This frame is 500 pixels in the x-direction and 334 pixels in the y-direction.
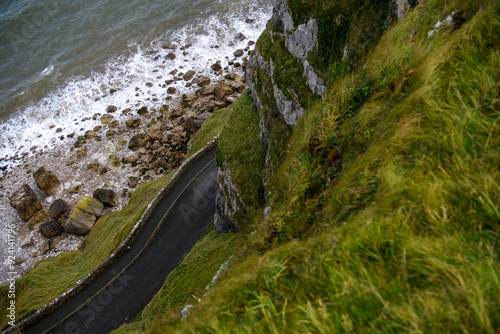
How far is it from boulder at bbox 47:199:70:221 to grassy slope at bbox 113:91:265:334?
50.9 ft

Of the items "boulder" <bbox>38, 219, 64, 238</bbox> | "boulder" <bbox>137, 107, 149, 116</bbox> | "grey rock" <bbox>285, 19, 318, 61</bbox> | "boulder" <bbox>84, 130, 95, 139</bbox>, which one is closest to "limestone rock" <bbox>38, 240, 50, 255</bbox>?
"boulder" <bbox>38, 219, 64, 238</bbox>

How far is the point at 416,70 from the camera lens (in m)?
5.57

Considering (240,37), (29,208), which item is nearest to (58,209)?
(29,208)

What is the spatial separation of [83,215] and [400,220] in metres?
27.0

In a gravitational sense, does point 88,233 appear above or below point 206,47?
below

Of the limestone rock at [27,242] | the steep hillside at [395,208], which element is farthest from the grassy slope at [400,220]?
the limestone rock at [27,242]

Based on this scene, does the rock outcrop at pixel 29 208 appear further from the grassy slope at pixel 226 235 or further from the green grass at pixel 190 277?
the green grass at pixel 190 277

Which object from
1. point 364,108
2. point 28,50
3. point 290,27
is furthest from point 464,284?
point 28,50

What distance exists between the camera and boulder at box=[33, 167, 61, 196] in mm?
28859

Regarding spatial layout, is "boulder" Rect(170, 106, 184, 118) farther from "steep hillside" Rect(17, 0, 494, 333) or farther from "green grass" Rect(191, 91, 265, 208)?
"steep hillside" Rect(17, 0, 494, 333)

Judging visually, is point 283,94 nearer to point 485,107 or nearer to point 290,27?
point 290,27

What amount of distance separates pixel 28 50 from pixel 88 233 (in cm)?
2968

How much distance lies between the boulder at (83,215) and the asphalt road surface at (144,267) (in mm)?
8240

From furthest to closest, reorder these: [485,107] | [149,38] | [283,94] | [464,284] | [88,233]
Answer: [149,38] < [88,233] < [283,94] < [485,107] < [464,284]
